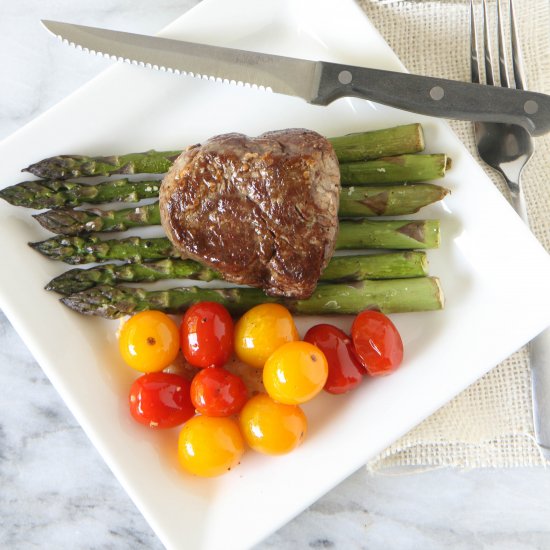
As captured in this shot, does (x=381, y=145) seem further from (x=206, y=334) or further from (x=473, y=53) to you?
(x=206, y=334)

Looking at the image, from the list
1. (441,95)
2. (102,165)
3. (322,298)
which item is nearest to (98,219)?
(102,165)

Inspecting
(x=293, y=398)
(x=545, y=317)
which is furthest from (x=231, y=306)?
(x=545, y=317)

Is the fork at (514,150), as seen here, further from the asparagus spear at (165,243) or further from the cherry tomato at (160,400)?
the cherry tomato at (160,400)

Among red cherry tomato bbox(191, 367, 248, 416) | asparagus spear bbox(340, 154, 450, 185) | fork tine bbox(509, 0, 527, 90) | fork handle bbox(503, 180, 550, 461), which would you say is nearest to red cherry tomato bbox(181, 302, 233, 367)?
red cherry tomato bbox(191, 367, 248, 416)

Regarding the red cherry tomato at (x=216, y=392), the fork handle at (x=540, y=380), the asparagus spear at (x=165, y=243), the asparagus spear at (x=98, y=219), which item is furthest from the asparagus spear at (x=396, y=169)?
the red cherry tomato at (x=216, y=392)

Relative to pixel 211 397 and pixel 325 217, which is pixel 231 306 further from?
pixel 325 217

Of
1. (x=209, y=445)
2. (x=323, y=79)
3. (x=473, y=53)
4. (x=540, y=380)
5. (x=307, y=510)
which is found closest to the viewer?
(x=209, y=445)
